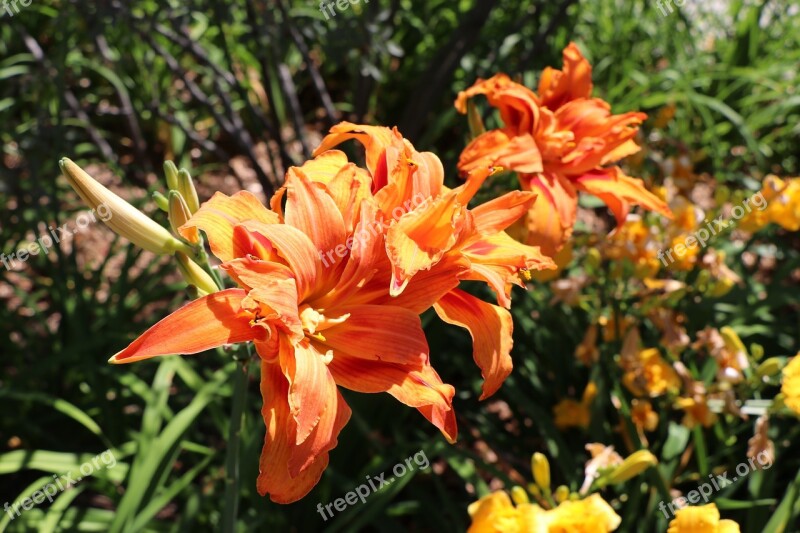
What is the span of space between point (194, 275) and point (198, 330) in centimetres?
17

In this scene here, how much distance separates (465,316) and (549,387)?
1545 millimetres

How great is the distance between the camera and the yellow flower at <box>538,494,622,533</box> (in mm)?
1382

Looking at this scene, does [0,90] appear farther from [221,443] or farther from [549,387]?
[549,387]

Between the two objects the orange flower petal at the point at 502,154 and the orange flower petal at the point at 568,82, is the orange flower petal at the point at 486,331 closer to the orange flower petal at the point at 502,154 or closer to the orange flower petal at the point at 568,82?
the orange flower petal at the point at 502,154

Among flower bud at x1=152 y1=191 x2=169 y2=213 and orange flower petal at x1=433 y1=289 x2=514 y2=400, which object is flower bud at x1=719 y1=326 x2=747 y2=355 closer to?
orange flower petal at x1=433 y1=289 x2=514 y2=400

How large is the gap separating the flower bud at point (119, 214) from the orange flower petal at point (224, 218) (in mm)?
52

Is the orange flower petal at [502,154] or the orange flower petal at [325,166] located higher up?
the orange flower petal at [325,166]

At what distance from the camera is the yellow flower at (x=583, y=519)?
4.53ft

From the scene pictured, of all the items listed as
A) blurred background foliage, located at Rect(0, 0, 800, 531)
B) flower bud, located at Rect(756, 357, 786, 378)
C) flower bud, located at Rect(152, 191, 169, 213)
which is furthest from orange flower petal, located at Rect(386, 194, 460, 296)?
flower bud, located at Rect(756, 357, 786, 378)

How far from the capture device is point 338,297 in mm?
1168

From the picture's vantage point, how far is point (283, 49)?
110 inches

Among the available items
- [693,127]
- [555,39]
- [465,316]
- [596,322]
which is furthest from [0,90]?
[693,127]

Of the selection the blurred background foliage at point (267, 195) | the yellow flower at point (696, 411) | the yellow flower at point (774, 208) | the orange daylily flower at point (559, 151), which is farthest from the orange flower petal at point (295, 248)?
the yellow flower at point (774, 208)

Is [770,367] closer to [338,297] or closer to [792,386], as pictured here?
[792,386]
